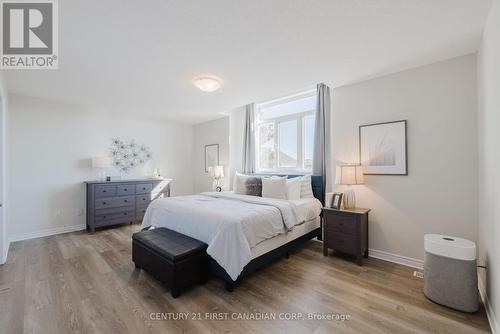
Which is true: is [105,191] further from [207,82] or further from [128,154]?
[207,82]

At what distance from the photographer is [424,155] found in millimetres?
2605

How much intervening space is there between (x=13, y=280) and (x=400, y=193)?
4.66 metres

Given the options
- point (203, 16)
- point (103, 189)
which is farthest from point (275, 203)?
point (103, 189)

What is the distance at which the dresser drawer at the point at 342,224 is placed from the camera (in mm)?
2742

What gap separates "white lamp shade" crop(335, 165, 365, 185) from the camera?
2.87 m

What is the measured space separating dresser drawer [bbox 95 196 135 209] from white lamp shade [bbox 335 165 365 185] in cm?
411

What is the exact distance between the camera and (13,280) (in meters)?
2.35

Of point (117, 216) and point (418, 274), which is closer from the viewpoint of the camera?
point (418, 274)

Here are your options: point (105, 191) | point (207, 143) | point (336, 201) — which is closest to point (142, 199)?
point (105, 191)

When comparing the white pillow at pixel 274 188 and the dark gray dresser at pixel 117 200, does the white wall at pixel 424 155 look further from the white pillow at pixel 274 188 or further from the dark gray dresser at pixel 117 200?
the dark gray dresser at pixel 117 200

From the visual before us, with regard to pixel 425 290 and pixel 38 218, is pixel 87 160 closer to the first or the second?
pixel 38 218

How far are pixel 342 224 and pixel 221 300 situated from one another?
5.82ft

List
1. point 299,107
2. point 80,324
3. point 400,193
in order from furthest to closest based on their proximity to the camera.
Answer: point 299,107 < point 400,193 < point 80,324

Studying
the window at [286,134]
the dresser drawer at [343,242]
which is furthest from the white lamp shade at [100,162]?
the dresser drawer at [343,242]
